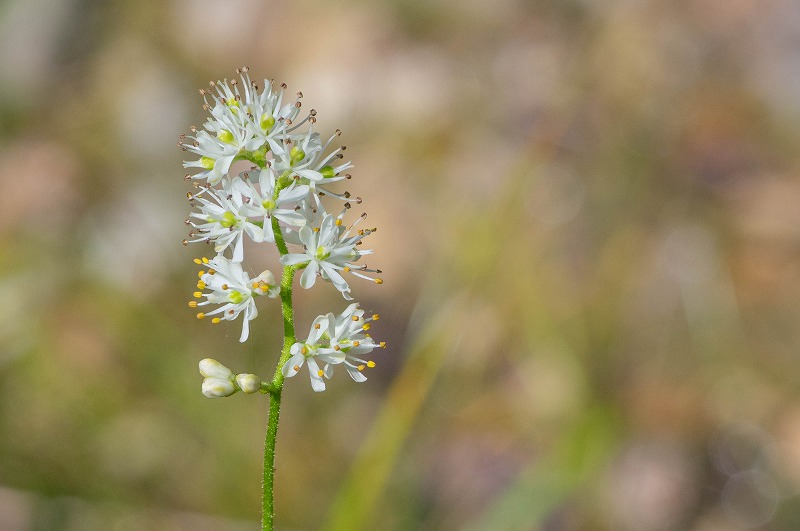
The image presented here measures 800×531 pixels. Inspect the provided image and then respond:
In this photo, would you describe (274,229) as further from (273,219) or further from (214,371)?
(214,371)

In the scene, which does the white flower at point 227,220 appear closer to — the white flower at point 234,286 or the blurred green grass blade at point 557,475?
the white flower at point 234,286

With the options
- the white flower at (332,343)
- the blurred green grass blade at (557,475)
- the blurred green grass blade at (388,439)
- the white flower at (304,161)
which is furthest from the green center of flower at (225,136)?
the blurred green grass blade at (557,475)

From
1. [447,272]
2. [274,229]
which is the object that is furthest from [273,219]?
[447,272]

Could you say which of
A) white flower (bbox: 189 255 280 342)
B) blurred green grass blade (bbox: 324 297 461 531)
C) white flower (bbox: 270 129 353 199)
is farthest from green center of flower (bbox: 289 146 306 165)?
blurred green grass blade (bbox: 324 297 461 531)

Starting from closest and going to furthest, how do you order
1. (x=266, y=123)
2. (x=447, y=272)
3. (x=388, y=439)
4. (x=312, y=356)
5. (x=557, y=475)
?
(x=312, y=356)
(x=266, y=123)
(x=388, y=439)
(x=557, y=475)
(x=447, y=272)

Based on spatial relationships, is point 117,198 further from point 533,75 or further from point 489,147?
point 533,75

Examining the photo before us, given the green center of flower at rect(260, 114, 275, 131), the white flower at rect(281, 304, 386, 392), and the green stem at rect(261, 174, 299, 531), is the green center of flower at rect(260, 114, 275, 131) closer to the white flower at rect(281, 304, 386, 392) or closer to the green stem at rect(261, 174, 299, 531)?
the green stem at rect(261, 174, 299, 531)
